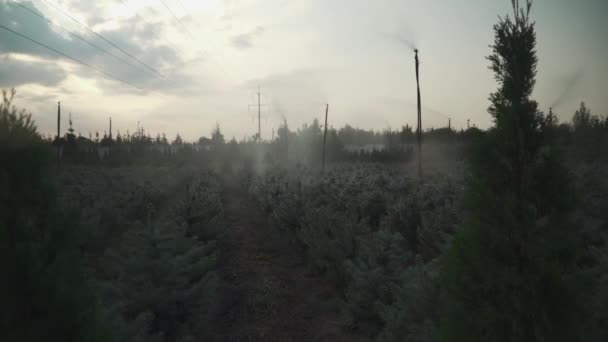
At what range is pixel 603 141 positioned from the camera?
36875 millimetres

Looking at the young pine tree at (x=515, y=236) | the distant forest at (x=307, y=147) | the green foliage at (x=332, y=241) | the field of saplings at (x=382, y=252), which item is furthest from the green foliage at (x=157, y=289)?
the distant forest at (x=307, y=147)

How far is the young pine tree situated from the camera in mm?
2516

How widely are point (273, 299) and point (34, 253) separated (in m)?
5.55

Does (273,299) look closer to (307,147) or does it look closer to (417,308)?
(417,308)

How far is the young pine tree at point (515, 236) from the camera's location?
2.52m

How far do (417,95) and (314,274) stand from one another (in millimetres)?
16546

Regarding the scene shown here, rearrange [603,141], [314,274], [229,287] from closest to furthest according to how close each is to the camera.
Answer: [229,287] → [314,274] → [603,141]

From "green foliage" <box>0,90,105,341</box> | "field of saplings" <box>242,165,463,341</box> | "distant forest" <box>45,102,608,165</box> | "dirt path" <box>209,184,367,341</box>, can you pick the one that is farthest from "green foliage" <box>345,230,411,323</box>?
"distant forest" <box>45,102,608,165</box>

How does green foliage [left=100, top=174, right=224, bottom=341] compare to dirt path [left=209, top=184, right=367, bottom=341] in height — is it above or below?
above

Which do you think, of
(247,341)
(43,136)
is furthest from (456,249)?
(247,341)

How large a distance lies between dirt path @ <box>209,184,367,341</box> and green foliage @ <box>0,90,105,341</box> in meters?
4.06

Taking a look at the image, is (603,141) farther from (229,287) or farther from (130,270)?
(130,270)

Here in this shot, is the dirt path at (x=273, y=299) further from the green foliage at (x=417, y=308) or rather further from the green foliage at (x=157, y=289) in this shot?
the green foliage at (x=417, y=308)

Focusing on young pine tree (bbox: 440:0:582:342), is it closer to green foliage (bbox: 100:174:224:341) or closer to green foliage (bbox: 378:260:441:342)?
green foliage (bbox: 378:260:441:342)
